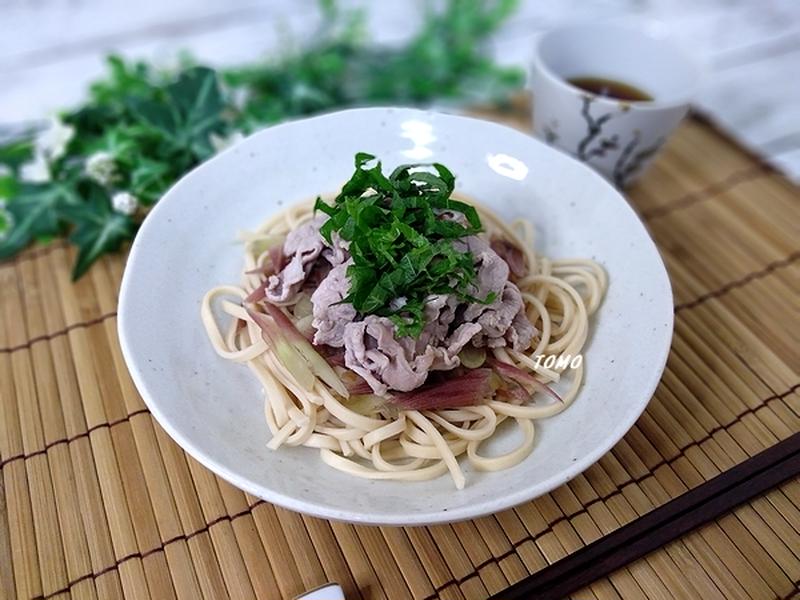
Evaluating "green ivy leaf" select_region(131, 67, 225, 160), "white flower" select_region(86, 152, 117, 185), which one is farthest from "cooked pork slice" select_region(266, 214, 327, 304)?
"white flower" select_region(86, 152, 117, 185)

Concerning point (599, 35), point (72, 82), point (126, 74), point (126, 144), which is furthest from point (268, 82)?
point (599, 35)

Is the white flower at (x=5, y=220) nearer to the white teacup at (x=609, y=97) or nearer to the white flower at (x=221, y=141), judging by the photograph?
the white flower at (x=221, y=141)

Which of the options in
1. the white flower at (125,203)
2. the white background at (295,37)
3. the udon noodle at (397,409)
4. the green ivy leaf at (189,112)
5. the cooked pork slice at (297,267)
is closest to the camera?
the udon noodle at (397,409)

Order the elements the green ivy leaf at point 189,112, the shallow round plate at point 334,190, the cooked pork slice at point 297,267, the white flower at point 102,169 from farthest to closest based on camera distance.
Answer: the green ivy leaf at point 189,112 → the white flower at point 102,169 → the cooked pork slice at point 297,267 → the shallow round plate at point 334,190

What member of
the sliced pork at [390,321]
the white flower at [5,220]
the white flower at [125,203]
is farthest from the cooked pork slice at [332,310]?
the white flower at [5,220]

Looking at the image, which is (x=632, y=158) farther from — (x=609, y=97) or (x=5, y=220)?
(x=5, y=220)
